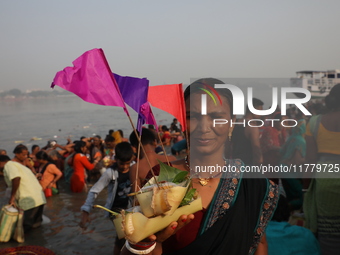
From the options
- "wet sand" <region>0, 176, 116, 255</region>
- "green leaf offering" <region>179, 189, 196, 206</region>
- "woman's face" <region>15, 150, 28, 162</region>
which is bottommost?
"wet sand" <region>0, 176, 116, 255</region>

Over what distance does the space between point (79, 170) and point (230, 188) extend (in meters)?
6.63

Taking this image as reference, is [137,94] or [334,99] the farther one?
[334,99]

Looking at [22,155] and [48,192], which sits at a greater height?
[22,155]

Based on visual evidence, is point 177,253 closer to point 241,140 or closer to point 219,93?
point 219,93

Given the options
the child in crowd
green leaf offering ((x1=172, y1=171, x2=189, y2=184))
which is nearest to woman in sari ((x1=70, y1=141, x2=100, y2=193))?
the child in crowd

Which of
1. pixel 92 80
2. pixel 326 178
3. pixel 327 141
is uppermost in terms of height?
pixel 92 80

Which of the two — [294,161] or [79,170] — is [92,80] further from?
[79,170]

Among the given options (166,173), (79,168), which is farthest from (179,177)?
(79,168)

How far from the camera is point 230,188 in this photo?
2010mm

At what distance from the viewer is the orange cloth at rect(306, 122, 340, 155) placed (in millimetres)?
3415

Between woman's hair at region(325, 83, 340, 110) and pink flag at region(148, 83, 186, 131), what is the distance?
6.85 feet

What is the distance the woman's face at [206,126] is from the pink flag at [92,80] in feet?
1.48

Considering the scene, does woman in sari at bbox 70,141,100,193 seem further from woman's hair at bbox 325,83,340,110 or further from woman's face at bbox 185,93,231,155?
woman's face at bbox 185,93,231,155

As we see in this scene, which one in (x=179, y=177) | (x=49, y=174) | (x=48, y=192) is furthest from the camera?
(x=48, y=192)
